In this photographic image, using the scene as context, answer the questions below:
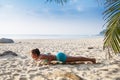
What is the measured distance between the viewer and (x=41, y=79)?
4484mm

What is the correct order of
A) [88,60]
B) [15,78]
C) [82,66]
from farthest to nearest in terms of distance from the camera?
[88,60]
[82,66]
[15,78]

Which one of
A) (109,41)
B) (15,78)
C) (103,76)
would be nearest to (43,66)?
(15,78)

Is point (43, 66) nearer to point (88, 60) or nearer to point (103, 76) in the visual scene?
point (88, 60)

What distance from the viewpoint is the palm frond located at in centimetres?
338

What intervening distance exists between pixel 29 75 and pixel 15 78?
11.5 inches

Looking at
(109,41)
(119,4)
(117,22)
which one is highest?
(119,4)

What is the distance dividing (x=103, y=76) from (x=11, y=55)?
4499mm

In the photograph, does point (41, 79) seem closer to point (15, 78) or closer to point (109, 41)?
point (15, 78)

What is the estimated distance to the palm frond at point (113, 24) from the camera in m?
3.38

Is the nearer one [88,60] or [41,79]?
[41,79]

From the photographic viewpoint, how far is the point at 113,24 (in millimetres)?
3408

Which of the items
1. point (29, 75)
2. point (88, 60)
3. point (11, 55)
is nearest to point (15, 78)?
point (29, 75)

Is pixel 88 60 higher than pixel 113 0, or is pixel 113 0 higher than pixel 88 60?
pixel 113 0

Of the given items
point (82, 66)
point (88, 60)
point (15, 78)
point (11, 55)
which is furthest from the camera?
point (11, 55)
